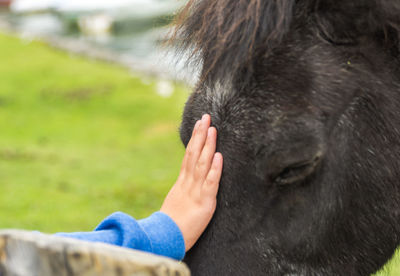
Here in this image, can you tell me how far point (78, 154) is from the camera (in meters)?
8.50

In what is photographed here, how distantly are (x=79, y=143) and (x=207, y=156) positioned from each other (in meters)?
7.45

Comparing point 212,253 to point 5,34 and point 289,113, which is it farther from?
point 5,34

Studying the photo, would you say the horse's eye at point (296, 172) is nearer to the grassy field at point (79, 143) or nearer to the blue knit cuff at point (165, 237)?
the blue knit cuff at point (165, 237)

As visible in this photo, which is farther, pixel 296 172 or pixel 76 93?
pixel 76 93

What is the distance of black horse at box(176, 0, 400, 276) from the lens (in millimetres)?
1895

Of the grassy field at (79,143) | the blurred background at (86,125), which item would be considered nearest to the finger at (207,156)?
the blurred background at (86,125)

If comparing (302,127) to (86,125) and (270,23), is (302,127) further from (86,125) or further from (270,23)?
(86,125)

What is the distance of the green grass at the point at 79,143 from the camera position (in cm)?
614

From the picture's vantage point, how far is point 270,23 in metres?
1.91

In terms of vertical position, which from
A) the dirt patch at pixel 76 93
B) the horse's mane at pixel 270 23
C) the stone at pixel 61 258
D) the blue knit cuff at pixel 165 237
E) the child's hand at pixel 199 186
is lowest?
the dirt patch at pixel 76 93

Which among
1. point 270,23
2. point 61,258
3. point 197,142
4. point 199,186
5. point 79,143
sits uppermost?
point 270,23

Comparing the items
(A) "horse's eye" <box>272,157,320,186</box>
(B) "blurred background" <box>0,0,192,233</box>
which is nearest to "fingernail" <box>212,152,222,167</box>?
(A) "horse's eye" <box>272,157,320,186</box>

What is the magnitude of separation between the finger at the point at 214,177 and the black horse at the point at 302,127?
0.09 ft

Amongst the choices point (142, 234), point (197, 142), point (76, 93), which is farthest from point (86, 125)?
point (142, 234)
